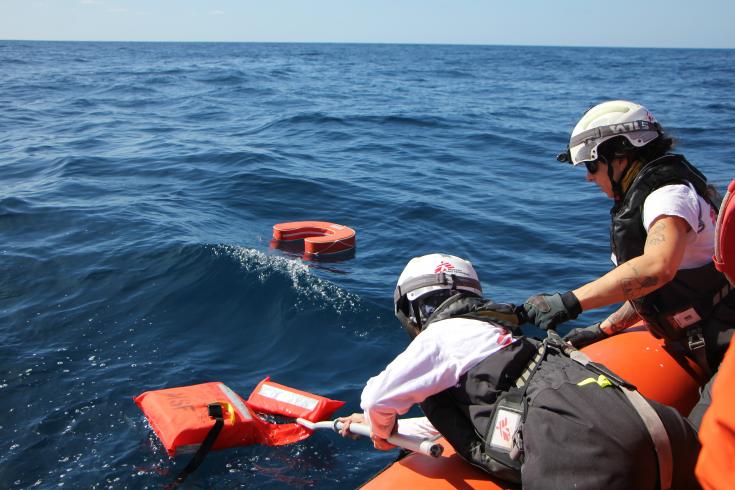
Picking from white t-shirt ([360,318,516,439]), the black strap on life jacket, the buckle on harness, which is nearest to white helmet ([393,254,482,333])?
white t-shirt ([360,318,516,439])

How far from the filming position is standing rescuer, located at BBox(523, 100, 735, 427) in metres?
3.42

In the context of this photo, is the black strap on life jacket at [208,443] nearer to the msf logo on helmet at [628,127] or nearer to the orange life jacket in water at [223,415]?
the orange life jacket in water at [223,415]

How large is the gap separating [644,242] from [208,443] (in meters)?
3.16

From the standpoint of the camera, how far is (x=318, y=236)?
9.71m

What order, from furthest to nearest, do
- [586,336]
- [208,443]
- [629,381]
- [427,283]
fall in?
[586,336] → [208,443] → [629,381] → [427,283]

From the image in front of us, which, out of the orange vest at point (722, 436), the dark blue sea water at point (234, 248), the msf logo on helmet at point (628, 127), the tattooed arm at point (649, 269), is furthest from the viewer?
the dark blue sea water at point (234, 248)

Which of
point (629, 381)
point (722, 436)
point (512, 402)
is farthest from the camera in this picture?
point (629, 381)

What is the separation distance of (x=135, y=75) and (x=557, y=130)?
24.4 meters

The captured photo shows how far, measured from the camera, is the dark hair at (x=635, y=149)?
382cm

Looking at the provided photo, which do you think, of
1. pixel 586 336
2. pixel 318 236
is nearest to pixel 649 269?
pixel 586 336

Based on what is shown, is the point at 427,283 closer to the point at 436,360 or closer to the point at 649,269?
the point at 436,360

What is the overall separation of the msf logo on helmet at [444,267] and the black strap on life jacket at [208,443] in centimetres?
225

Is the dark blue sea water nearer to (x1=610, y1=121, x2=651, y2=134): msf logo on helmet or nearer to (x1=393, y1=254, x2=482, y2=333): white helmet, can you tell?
(x1=610, y1=121, x2=651, y2=134): msf logo on helmet

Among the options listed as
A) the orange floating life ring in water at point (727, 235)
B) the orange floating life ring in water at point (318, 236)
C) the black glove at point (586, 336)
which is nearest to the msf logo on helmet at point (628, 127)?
the black glove at point (586, 336)
